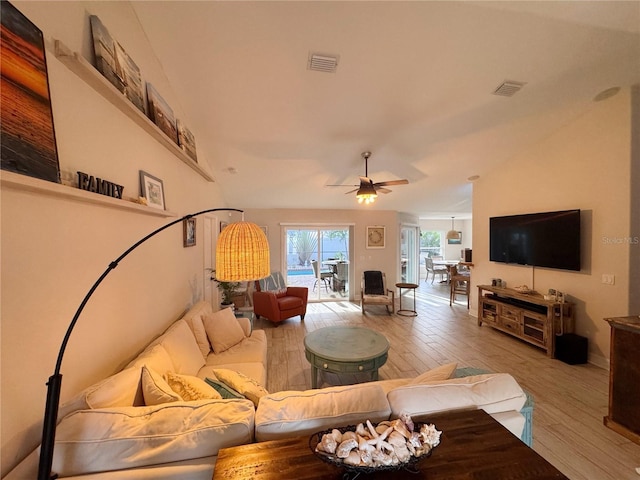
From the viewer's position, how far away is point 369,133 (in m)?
3.39

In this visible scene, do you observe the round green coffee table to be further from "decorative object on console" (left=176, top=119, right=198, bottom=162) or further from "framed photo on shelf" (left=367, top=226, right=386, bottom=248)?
"framed photo on shelf" (left=367, top=226, right=386, bottom=248)

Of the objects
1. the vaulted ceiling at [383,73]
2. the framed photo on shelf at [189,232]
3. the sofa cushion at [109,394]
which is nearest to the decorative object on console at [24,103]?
the sofa cushion at [109,394]

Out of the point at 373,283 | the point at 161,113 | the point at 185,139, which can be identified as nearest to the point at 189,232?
the point at 185,139

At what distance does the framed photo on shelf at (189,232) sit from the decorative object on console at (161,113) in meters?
1.07

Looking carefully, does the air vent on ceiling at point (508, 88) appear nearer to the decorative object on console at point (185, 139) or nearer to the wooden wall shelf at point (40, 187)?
the decorative object on console at point (185, 139)

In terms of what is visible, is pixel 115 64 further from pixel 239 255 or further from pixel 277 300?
pixel 277 300

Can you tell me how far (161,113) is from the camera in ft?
7.32

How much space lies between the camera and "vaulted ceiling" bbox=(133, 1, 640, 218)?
1896mm

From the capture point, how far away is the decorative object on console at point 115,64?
57.9 inches

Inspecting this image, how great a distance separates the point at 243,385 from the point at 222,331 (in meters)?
1.32

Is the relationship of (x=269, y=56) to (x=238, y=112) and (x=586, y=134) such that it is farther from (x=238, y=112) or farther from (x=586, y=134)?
(x=586, y=134)

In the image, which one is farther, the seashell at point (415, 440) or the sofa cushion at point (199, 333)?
the sofa cushion at point (199, 333)

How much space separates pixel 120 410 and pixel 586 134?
5330 millimetres

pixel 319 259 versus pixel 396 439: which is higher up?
pixel 319 259
